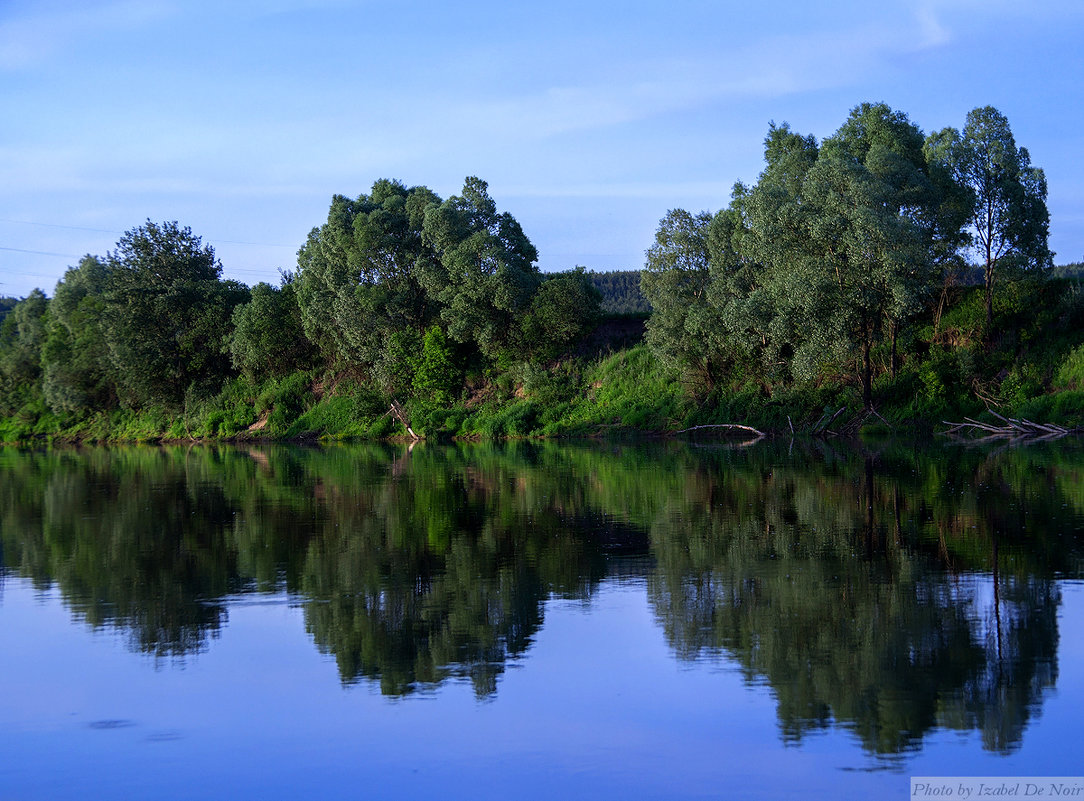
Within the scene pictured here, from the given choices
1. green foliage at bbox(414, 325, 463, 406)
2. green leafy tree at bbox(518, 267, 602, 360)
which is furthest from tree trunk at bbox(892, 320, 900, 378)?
green foliage at bbox(414, 325, 463, 406)

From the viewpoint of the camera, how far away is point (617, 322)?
61.8 metres

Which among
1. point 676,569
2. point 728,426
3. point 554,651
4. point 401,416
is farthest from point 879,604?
point 401,416

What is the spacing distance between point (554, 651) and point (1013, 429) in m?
34.4

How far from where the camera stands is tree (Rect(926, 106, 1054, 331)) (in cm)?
4212

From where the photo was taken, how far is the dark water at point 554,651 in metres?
6.19

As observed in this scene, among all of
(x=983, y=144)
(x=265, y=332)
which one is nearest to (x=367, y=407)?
(x=265, y=332)

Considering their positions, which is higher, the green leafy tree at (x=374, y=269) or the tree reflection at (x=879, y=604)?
the green leafy tree at (x=374, y=269)

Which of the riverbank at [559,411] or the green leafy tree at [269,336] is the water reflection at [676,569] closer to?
the riverbank at [559,411]

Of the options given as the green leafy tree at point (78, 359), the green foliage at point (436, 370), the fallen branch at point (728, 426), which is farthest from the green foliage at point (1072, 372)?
the green leafy tree at point (78, 359)

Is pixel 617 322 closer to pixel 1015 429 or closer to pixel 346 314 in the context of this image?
pixel 346 314

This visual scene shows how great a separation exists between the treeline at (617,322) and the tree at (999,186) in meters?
0.09

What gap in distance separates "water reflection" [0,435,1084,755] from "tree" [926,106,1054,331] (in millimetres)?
20032

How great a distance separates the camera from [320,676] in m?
8.34

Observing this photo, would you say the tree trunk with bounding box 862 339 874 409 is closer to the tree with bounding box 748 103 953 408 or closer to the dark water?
the tree with bounding box 748 103 953 408
